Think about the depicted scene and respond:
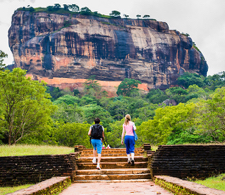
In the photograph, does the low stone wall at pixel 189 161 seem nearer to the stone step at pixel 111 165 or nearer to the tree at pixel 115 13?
the stone step at pixel 111 165

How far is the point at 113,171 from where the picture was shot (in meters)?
A: 7.44

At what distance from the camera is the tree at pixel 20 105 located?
18422 mm

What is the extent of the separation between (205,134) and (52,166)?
15.7 metres

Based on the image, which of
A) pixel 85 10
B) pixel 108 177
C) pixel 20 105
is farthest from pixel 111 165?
pixel 85 10

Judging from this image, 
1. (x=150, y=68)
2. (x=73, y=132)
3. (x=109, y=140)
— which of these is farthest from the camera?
(x=150, y=68)

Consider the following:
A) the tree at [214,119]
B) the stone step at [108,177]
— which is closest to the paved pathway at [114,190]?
the stone step at [108,177]

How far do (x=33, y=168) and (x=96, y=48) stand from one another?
72.7 meters

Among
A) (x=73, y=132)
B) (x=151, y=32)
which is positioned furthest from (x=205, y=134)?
(x=151, y=32)

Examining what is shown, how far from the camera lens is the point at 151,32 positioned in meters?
83.7

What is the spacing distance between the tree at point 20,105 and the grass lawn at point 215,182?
1463cm

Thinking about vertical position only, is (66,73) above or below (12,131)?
above

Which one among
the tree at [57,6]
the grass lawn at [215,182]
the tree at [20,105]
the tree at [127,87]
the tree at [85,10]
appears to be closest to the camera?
the grass lawn at [215,182]

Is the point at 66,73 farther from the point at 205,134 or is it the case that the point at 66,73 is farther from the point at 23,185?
the point at 23,185

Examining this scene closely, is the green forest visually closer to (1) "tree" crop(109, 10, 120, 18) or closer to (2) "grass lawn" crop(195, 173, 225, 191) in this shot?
(2) "grass lawn" crop(195, 173, 225, 191)
